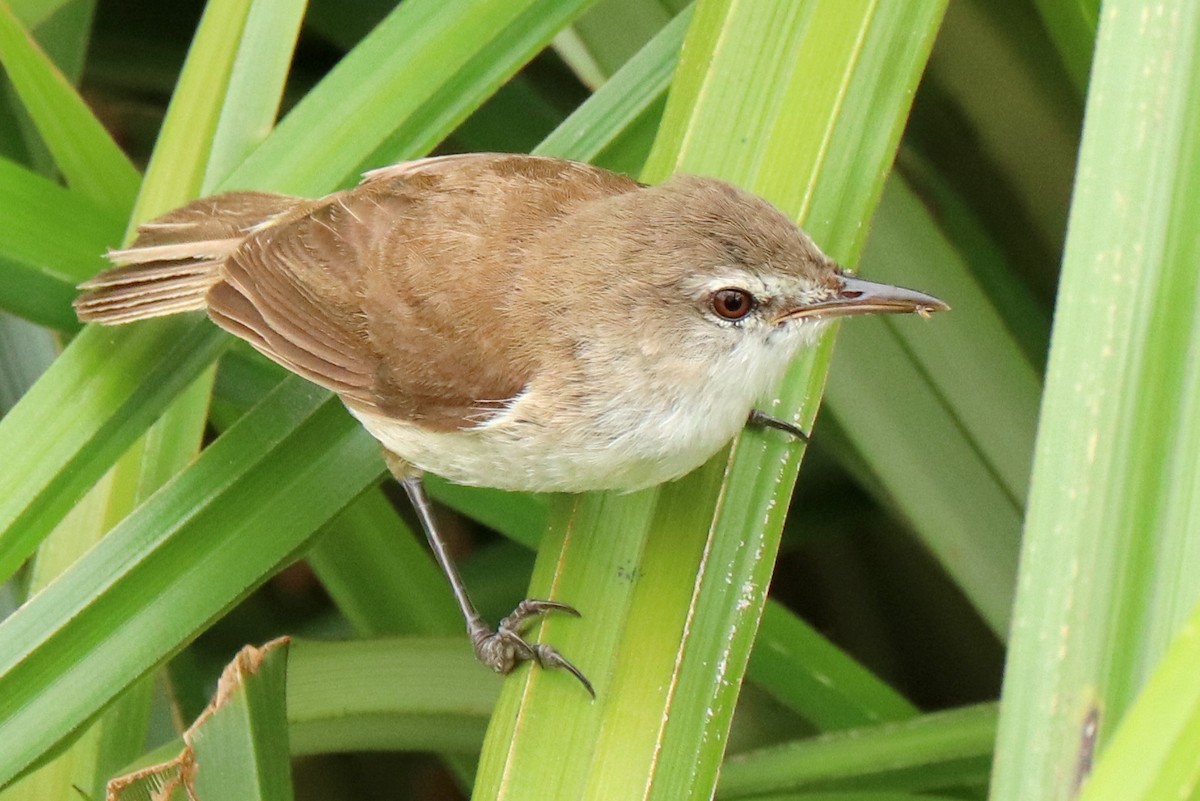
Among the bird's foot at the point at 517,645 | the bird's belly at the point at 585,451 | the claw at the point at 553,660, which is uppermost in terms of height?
the bird's belly at the point at 585,451

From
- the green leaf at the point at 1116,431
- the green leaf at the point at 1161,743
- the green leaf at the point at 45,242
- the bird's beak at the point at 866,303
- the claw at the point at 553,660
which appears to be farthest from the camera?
the green leaf at the point at 45,242

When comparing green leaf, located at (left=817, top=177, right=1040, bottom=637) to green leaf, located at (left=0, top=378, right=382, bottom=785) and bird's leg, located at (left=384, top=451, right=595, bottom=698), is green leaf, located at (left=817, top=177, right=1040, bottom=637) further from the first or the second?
green leaf, located at (left=0, top=378, right=382, bottom=785)

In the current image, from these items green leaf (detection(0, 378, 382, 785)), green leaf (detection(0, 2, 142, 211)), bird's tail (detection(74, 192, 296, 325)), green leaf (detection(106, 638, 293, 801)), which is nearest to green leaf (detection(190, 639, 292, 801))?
green leaf (detection(106, 638, 293, 801))

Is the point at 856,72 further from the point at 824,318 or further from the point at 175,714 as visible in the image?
the point at 175,714

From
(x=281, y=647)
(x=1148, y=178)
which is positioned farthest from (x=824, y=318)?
(x=281, y=647)

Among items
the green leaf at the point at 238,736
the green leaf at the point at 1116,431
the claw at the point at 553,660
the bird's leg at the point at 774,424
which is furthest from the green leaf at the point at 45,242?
the green leaf at the point at 1116,431

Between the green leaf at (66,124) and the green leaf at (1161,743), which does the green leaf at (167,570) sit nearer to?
the green leaf at (66,124)

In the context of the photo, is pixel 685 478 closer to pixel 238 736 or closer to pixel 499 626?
pixel 499 626
